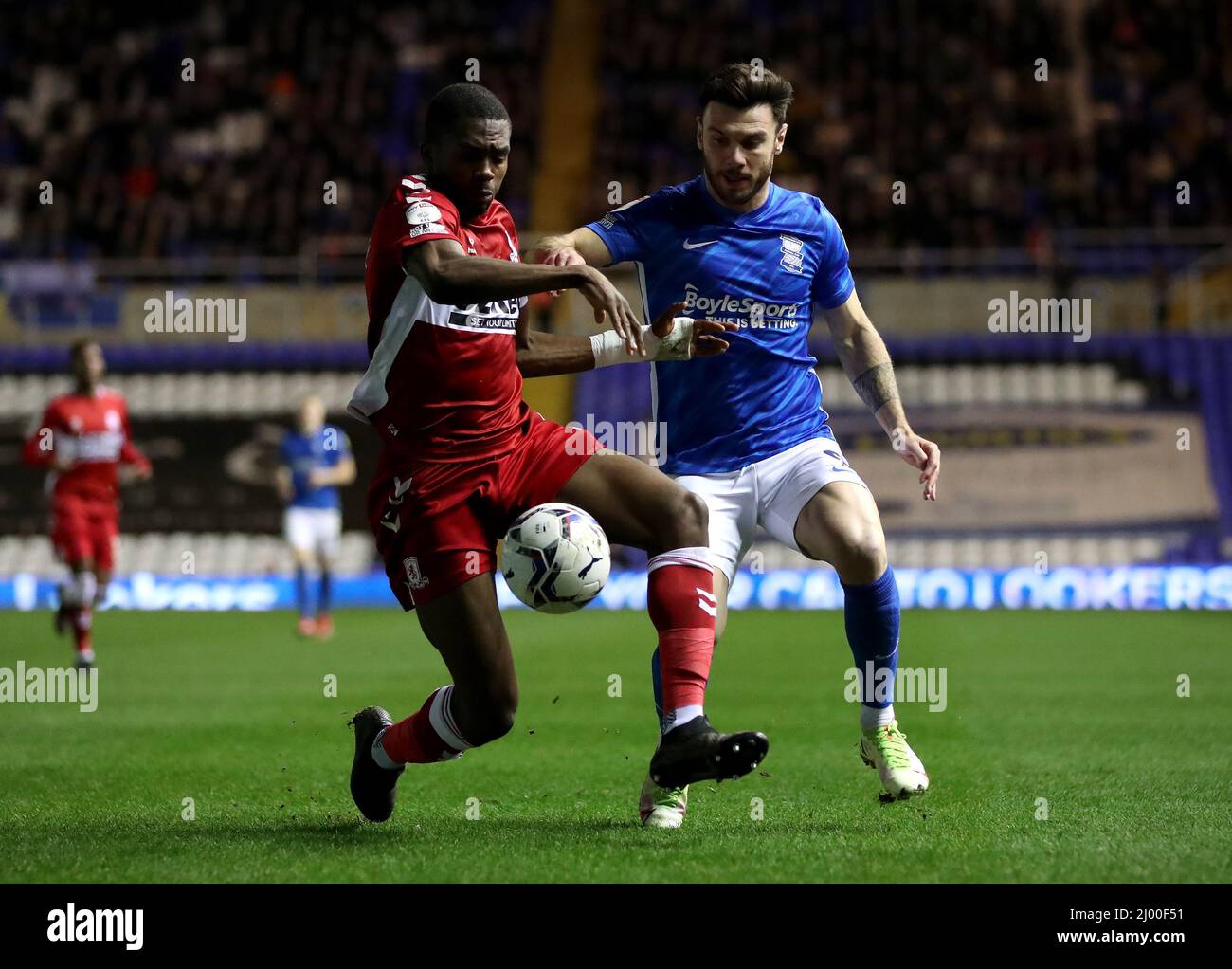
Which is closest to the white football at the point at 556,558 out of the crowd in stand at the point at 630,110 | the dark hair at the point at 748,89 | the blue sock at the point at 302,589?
the dark hair at the point at 748,89

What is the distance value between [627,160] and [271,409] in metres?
7.08

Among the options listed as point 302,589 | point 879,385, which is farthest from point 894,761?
point 302,589

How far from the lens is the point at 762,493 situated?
6129 mm

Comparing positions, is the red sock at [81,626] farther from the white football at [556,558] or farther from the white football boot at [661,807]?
the white football at [556,558]

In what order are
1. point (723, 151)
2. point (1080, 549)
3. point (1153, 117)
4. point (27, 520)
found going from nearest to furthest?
point (723, 151) < point (1080, 549) < point (27, 520) < point (1153, 117)

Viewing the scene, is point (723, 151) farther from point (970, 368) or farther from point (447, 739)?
point (970, 368)

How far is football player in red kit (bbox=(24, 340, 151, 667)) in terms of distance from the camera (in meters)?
13.0

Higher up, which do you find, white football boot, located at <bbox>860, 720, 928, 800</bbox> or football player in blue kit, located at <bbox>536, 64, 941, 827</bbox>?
football player in blue kit, located at <bbox>536, 64, 941, 827</bbox>

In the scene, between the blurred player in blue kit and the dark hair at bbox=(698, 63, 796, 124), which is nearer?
the dark hair at bbox=(698, 63, 796, 124)

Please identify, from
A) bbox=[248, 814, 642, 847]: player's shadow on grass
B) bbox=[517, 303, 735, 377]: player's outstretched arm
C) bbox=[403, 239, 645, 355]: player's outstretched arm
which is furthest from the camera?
bbox=[517, 303, 735, 377]: player's outstretched arm
